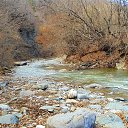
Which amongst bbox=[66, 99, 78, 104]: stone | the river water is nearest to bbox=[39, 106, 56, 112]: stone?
bbox=[66, 99, 78, 104]: stone

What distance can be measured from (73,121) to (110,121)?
1.15 metres

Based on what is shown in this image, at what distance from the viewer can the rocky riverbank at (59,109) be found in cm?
598

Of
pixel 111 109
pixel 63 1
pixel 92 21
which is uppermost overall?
pixel 63 1

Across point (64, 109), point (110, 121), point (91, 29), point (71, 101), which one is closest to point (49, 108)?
point (64, 109)

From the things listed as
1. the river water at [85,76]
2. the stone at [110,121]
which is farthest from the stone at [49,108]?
the river water at [85,76]

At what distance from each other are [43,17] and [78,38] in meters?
17.8

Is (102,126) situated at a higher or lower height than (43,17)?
lower

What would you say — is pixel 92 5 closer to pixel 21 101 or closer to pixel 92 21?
pixel 92 21

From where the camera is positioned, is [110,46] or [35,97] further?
[110,46]

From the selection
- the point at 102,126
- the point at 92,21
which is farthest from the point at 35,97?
the point at 92,21

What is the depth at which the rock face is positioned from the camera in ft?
18.8

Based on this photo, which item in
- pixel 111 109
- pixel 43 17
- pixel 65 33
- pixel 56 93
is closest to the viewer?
pixel 111 109

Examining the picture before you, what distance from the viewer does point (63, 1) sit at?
2530 centimetres

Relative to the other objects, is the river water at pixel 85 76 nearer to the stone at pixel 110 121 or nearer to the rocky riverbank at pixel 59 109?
the rocky riverbank at pixel 59 109
